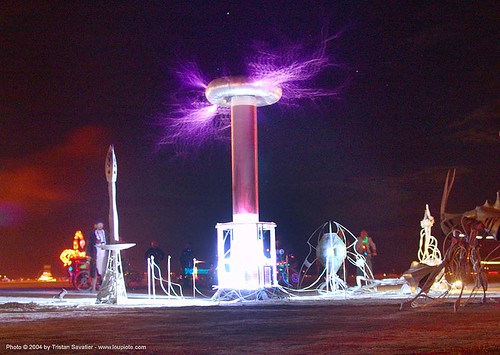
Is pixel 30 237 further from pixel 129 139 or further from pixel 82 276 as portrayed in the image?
pixel 82 276

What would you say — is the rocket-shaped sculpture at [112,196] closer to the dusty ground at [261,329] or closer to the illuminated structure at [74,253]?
the dusty ground at [261,329]

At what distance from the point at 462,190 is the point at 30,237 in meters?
18.2

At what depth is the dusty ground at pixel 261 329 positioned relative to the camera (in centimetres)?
621

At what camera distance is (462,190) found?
28.8 metres

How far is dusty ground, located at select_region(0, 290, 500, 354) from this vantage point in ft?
20.4

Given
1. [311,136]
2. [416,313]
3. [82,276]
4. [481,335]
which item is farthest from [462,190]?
[481,335]

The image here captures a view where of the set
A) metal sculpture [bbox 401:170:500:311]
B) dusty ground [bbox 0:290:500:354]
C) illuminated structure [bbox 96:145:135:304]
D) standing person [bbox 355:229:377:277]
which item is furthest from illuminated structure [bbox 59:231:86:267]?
metal sculpture [bbox 401:170:500:311]

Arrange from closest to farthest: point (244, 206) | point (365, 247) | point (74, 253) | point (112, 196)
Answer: point (112, 196), point (244, 206), point (365, 247), point (74, 253)

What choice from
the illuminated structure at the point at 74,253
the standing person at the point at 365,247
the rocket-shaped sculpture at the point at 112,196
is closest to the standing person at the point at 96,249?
the illuminated structure at the point at 74,253

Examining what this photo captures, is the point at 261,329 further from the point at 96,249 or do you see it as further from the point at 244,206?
the point at 96,249

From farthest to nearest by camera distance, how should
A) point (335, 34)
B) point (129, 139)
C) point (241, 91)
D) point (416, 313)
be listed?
point (129, 139) < point (335, 34) < point (241, 91) < point (416, 313)

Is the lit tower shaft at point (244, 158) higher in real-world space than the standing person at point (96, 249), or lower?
higher

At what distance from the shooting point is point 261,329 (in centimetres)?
782

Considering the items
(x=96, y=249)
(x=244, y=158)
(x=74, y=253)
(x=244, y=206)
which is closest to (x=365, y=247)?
(x=244, y=206)
